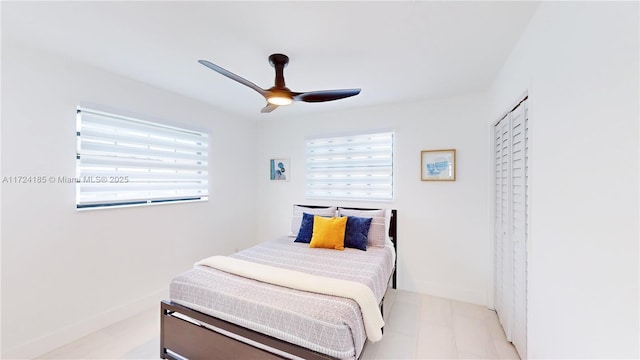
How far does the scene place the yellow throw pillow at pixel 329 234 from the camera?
2832mm

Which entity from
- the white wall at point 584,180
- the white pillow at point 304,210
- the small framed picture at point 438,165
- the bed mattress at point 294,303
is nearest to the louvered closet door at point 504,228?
the small framed picture at point 438,165

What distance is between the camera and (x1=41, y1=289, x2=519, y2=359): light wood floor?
6.79 feet

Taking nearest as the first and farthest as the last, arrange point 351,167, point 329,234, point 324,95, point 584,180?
point 584,180 → point 324,95 → point 329,234 → point 351,167

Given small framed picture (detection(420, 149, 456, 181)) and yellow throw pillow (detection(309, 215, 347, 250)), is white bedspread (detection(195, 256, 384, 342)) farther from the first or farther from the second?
small framed picture (detection(420, 149, 456, 181))

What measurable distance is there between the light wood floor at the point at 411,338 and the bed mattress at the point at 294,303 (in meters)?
0.49

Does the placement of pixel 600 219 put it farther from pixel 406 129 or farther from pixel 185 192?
pixel 185 192

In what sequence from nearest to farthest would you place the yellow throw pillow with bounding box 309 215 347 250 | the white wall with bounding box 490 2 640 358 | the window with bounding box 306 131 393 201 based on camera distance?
the white wall with bounding box 490 2 640 358, the yellow throw pillow with bounding box 309 215 347 250, the window with bounding box 306 131 393 201

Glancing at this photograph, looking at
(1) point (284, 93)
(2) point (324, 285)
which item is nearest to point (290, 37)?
(1) point (284, 93)

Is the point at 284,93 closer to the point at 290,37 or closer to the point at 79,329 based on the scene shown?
the point at 290,37

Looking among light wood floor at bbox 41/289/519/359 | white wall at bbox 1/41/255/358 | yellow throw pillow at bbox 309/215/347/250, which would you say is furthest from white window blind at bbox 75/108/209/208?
yellow throw pillow at bbox 309/215/347/250

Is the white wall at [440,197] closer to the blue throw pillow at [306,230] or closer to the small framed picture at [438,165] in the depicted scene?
the small framed picture at [438,165]

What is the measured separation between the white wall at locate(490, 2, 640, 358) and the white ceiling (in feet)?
1.63

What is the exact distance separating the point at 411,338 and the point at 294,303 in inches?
53.9

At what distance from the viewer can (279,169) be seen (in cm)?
418
